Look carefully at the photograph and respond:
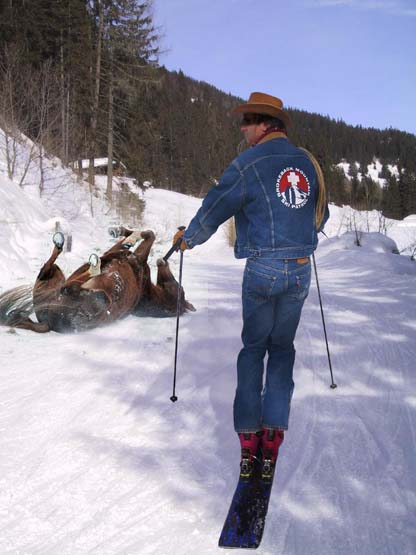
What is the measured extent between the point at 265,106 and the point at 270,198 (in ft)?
1.79

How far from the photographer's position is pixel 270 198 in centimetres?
269

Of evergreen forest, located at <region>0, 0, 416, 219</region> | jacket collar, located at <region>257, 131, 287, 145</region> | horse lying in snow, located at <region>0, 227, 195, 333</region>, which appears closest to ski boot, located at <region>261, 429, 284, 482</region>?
jacket collar, located at <region>257, 131, 287, 145</region>

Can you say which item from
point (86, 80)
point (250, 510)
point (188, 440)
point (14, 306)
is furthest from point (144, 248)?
point (86, 80)

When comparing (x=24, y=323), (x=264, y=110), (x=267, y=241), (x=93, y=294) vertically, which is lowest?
(x=24, y=323)

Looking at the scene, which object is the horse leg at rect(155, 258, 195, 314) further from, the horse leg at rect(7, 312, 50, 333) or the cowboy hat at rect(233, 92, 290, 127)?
the cowboy hat at rect(233, 92, 290, 127)

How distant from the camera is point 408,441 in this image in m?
3.05

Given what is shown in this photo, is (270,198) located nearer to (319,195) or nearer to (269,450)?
(319,195)

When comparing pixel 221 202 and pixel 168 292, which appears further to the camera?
pixel 168 292

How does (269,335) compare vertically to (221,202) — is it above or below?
below

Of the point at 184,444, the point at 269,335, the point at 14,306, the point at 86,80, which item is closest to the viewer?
the point at 269,335

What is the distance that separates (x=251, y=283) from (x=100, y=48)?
24037 mm

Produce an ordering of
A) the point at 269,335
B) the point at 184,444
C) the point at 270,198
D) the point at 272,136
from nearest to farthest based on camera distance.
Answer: the point at 270,198, the point at 272,136, the point at 269,335, the point at 184,444

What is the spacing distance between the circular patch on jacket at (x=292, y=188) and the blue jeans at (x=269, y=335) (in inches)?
13.2

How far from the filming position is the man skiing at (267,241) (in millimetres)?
2703
